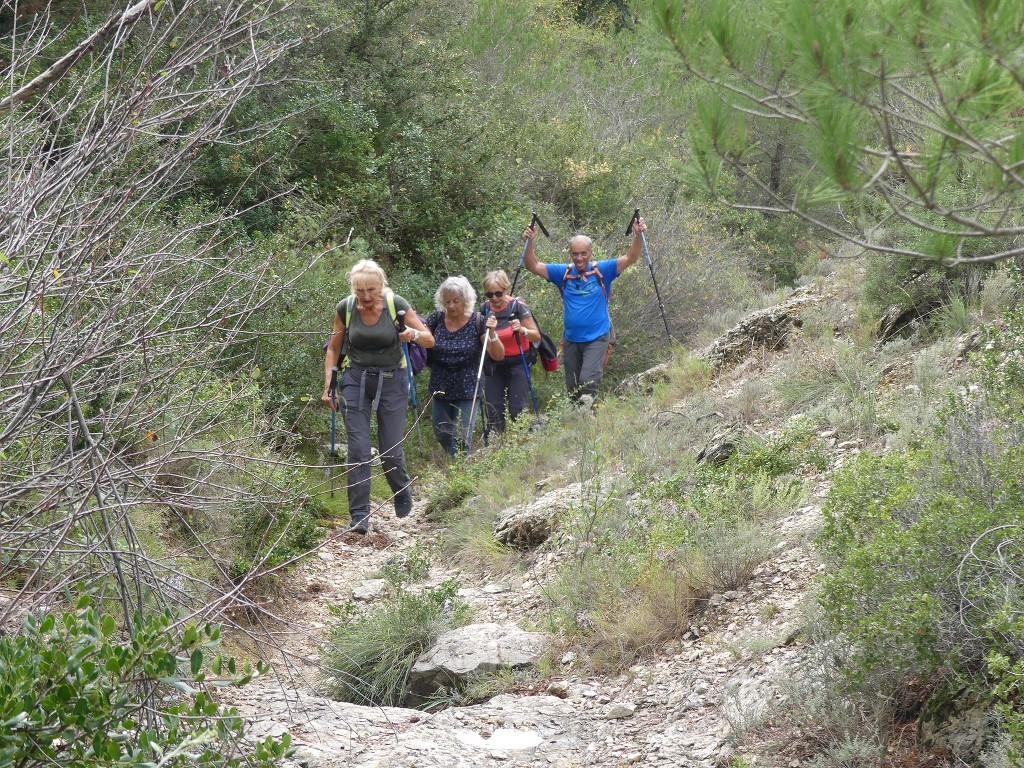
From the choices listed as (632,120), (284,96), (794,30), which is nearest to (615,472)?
(794,30)

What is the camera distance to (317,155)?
1265 cm

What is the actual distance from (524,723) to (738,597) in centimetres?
135

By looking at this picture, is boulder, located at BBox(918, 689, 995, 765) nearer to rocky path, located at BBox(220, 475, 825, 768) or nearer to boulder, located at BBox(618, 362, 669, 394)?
rocky path, located at BBox(220, 475, 825, 768)

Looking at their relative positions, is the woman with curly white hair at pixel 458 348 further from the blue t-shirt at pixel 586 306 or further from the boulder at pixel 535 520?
the boulder at pixel 535 520

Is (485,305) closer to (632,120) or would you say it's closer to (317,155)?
(317,155)

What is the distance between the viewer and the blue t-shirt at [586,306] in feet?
31.4

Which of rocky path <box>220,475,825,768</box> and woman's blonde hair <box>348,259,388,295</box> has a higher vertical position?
woman's blonde hair <box>348,259,388,295</box>

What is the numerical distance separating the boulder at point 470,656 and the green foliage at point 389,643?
0.11 meters

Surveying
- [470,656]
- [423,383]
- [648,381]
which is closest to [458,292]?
[648,381]

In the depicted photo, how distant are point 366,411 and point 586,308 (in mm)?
2797

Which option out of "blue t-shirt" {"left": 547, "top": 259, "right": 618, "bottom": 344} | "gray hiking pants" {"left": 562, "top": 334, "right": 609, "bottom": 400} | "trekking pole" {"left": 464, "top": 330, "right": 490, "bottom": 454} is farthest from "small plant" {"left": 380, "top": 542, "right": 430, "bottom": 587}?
"blue t-shirt" {"left": 547, "top": 259, "right": 618, "bottom": 344}

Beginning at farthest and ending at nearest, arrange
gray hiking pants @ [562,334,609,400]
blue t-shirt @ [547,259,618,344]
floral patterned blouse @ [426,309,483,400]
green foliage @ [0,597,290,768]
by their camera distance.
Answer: gray hiking pants @ [562,334,609,400] < blue t-shirt @ [547,259,618,344] < floral patterned blouse @ [426,309,483,400] < green foliage @ [0,597,290,768]

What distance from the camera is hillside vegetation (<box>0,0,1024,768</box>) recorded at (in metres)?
2.87

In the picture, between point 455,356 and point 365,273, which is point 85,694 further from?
point 455,356
